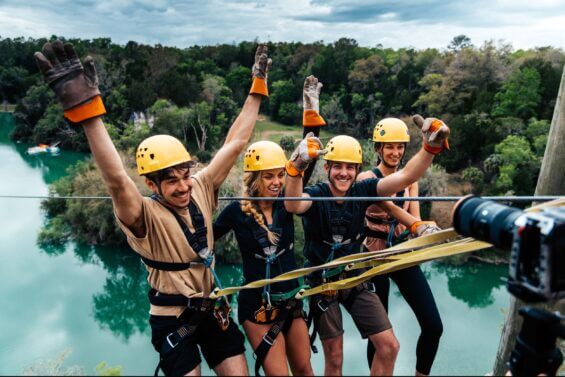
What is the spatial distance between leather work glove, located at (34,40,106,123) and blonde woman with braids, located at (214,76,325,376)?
1.22 m

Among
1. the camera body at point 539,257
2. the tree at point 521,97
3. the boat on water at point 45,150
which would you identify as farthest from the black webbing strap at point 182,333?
the boat on water at point 45,150

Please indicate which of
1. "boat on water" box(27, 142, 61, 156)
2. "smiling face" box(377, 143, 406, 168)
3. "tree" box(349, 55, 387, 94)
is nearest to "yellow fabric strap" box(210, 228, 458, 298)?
"smiling face" box(377, 143, 406, 168)

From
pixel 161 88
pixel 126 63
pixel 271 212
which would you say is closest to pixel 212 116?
pixel 161 88

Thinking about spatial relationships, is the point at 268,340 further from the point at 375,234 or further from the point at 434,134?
the point at 434,134

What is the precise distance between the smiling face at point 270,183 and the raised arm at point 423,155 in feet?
2.11

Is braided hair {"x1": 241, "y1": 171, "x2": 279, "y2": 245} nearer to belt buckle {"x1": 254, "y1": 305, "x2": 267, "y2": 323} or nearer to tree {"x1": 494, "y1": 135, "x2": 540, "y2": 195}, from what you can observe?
belt buckle {"x1": 254, "y1": 305, "x2": 267, "y2": 323}

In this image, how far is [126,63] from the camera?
48250 mm

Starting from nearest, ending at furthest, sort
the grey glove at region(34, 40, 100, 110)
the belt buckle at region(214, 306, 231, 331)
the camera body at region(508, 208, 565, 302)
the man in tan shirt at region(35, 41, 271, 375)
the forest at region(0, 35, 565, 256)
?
the camera body at region(508, 208, 565, 302) < the grey glove at region(34, 40, 100, 110) < the man in tan shirt at region(35, 41, 271, 375) < the belt buckle at region(214, 306, 231, 331) < the forest at region(0, 35, 565, 256)

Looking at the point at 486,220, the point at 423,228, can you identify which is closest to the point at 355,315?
the point at 423,228

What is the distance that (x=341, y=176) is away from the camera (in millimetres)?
3162

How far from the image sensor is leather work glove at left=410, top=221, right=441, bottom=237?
3.24 meters

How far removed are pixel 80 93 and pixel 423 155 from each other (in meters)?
1.81

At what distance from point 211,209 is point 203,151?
30.7m

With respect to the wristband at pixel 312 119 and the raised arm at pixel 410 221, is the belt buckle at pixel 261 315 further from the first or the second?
the wristband at pixel 312 119
